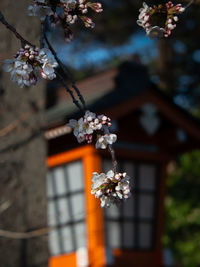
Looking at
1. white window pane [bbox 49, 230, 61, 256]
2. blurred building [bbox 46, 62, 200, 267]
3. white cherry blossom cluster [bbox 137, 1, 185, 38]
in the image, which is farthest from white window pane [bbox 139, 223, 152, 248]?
white cherry blossom cluster [bbox 137, 1, 185, 38]

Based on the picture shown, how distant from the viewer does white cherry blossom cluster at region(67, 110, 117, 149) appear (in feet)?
6.91

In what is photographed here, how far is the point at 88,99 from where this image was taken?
293 inches

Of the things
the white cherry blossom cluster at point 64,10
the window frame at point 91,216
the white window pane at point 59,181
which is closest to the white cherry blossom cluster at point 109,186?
the white cherry blossom cluster at point 64,10

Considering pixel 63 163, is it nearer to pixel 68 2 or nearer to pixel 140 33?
pixel 68 2

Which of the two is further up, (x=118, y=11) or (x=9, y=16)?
(x=118, y=11)

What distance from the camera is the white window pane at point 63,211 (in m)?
6.98

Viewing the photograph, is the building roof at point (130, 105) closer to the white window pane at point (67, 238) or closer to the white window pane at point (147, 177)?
the white window pane at point (147, 177)

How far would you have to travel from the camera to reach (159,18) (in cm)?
249

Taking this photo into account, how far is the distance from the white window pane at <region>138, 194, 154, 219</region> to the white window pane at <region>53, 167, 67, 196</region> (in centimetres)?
104

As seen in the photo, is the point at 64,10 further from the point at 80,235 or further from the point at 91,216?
the point at 80,235

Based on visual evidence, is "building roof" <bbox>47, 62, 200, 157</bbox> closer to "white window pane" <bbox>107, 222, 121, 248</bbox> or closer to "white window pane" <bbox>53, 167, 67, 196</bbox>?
"white window pane" <bbox>53, 167, 67, 196</bbox>

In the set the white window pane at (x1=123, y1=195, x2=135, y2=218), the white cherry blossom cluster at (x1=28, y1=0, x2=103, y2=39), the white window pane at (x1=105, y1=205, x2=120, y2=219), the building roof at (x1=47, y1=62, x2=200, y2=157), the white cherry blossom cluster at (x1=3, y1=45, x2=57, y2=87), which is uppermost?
the building roof at (x1=47, y1=62, x2=200, y2=157)

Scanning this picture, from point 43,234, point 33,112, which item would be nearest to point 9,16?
point 33,112

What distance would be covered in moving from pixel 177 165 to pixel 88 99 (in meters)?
4.77
